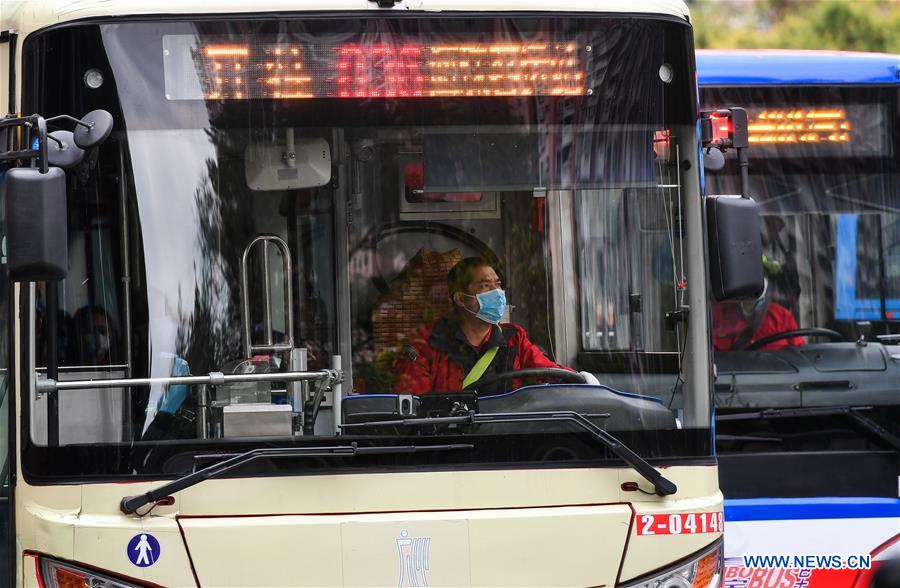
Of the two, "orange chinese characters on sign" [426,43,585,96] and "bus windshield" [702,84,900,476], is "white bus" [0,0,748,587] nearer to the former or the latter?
"orange chinese characters on sign" [426,43,585,96]

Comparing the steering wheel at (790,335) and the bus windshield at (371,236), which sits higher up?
the bus windshield at (371,236)

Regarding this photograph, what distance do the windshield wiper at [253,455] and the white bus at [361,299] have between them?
13 millimetres

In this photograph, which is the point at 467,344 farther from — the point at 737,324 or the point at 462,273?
the point at 737,324

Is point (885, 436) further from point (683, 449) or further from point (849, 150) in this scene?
point (683, 449)

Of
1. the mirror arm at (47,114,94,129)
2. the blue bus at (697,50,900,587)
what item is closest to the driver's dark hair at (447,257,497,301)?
the mirror arm at (47,114,94,129)

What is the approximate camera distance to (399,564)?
3826 mm

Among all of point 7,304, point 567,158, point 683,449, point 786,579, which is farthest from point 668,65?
point 786,579

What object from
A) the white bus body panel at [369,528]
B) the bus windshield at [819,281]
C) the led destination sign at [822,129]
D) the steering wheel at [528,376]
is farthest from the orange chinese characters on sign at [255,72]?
the led destination sign at [822,129]

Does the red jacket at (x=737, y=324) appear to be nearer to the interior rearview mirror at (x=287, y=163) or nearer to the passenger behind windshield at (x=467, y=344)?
the passenger behind windshield at (x=467, y=344)

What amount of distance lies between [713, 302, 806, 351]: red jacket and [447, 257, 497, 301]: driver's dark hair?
3.80 metres

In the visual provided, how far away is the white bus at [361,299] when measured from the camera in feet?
12.5

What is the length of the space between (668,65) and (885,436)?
3459mm

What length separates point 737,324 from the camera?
7602 mm

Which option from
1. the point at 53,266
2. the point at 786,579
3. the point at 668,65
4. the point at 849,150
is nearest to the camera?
the point at 53,266
